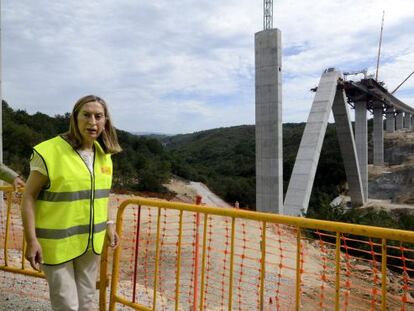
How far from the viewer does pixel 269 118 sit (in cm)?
1473

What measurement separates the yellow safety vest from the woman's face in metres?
0.14

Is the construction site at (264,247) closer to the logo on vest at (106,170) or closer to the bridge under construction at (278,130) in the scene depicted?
the bridge under construction at (278,130)

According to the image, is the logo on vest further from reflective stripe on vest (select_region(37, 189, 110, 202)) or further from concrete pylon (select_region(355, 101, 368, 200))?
concrete pylon (select_region(355, 101, 368, 200))

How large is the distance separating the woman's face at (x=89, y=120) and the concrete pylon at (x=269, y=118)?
497 inches

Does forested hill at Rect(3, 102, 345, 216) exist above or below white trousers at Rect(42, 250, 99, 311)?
above

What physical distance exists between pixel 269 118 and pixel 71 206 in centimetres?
1301

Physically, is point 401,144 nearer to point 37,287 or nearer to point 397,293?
point 397,293

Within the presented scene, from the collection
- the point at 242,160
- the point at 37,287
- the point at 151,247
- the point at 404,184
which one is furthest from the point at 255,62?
the point at 242,160

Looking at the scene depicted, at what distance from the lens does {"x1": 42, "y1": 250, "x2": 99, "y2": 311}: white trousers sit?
2230 millimetres

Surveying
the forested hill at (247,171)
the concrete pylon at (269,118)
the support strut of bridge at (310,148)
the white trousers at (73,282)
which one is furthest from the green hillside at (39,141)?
the white trousers at (73,282)

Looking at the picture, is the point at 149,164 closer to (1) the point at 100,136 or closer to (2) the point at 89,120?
(1) the point at 100,136

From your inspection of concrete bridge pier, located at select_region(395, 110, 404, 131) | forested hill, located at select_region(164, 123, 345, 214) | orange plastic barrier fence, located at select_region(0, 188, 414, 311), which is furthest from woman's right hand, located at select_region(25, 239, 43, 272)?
concrete bridge pier, located at select_region(395, 110, 404, 131)

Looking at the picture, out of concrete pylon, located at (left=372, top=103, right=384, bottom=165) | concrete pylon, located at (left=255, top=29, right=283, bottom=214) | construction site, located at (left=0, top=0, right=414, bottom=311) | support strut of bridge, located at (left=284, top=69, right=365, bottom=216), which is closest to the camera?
construction site, located at (left=0, top=0, right=414, bottom=311)

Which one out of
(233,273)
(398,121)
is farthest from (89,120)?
(398,121)
